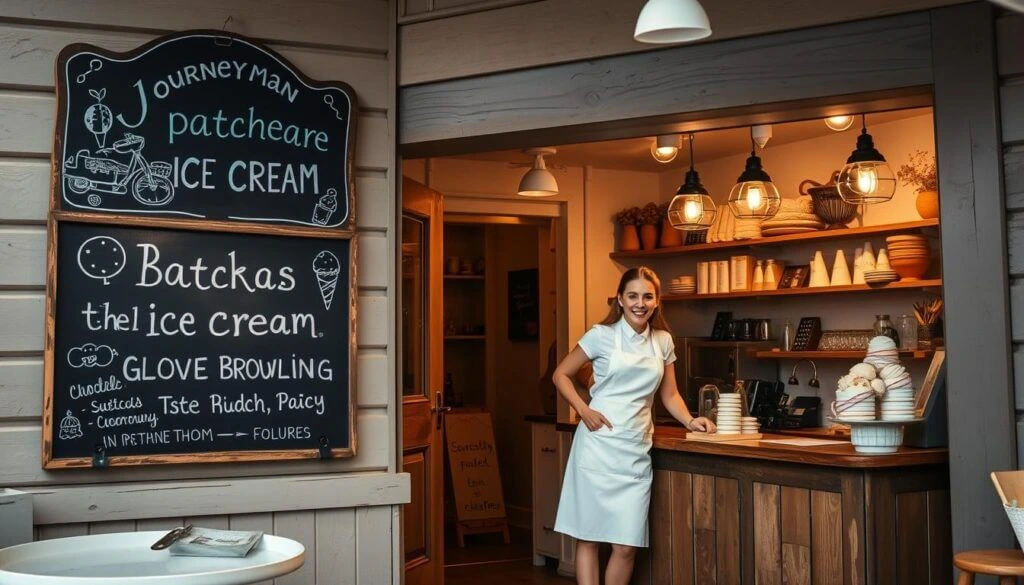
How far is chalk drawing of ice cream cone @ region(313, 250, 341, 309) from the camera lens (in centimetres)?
387

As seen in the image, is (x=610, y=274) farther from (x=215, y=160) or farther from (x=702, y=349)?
(x=215, y=160)

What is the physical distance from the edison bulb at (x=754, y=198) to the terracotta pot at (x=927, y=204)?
1271 mm

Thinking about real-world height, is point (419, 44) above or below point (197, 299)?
above

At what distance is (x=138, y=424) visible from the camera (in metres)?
3.61

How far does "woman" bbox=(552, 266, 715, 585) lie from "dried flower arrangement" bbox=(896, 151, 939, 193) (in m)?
2.31

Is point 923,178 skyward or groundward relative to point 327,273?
skyward

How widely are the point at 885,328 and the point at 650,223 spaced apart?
2.03 meters

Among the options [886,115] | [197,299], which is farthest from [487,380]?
[197,299]

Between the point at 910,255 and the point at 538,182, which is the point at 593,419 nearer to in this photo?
the point at 538,182

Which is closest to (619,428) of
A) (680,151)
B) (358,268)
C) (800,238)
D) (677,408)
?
(677,408)

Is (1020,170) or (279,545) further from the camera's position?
(1020,170)

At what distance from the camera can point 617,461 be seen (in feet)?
15.3

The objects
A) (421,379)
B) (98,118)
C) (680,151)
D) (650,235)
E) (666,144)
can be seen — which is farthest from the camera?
(650,235)

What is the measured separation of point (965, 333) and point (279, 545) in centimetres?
211
